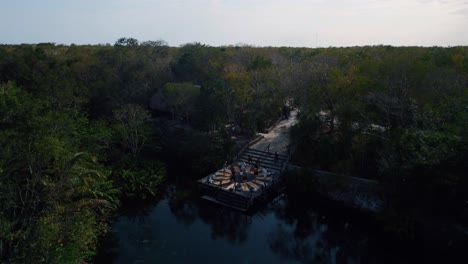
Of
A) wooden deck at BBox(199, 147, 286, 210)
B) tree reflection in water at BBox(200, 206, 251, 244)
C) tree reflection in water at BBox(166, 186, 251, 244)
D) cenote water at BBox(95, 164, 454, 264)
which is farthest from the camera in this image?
wooden deck at BBox(199, 147, 286, 210)

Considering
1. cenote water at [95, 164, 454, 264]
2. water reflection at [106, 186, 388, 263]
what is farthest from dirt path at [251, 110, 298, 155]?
water reflection at [106, 186, 388, 263]

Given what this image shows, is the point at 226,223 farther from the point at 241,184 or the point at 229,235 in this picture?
the point at 241,184

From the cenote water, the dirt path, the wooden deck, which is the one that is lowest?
the cenote water

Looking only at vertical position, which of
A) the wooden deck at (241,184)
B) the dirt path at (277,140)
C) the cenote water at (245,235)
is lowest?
the cenote water at (245,235)

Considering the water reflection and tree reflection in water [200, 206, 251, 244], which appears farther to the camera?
tree reflection in water [200, 206, 251, 244]

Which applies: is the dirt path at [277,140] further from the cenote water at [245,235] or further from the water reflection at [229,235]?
A: the water reflection at [229,235]

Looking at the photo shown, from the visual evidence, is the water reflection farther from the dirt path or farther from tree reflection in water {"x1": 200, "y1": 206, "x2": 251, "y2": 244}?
the dirt path

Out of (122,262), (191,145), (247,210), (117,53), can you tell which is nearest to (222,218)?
(247,210)

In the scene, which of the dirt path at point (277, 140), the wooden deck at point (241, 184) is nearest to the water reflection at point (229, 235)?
the wooden deck at point (241, 184)
